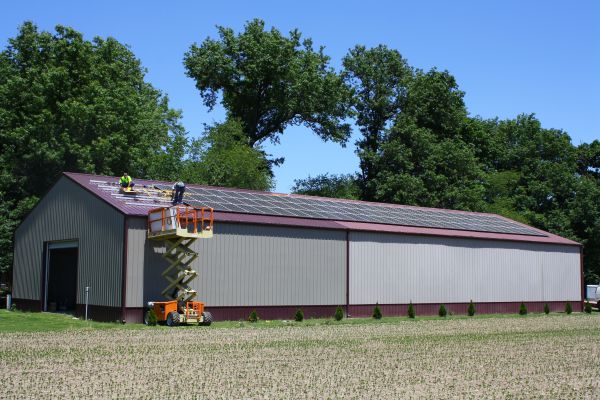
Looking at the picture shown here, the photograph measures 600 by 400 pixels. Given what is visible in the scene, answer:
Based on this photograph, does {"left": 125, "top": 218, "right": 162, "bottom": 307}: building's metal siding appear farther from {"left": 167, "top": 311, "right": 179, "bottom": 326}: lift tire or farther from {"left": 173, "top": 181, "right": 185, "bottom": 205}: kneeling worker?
{"left": 167, "top": 311, "right": 179, "bottom": 326}: lift tire

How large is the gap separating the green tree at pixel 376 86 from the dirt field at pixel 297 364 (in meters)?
47.7

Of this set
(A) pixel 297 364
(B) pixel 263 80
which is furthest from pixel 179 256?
(B) pixel 263 80

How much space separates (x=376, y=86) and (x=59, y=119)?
33.5 metres

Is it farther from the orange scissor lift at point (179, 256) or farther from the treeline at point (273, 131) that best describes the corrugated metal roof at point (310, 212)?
the treeline at point (273, 131)

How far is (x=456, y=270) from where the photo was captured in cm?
4178

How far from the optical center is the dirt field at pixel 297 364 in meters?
14.2

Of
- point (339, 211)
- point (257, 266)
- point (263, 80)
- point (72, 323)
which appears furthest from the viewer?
point (263, 80)

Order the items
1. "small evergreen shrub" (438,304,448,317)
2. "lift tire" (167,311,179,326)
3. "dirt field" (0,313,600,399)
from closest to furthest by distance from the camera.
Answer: "dirt field" (0,313,600,399) → "lift tire" (167,311,179,326) → "small evergreen shrub" (438,304,448,317)

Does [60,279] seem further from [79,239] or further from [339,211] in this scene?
[339,211]

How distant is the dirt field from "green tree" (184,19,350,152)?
1655 inches

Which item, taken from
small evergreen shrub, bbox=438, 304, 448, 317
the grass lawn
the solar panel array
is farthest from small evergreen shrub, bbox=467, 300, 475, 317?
the grass lawn

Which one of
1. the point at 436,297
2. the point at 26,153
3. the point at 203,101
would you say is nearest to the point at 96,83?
the point at 26,153

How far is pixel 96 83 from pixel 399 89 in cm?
3205

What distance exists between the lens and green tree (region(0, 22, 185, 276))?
49094 mm
